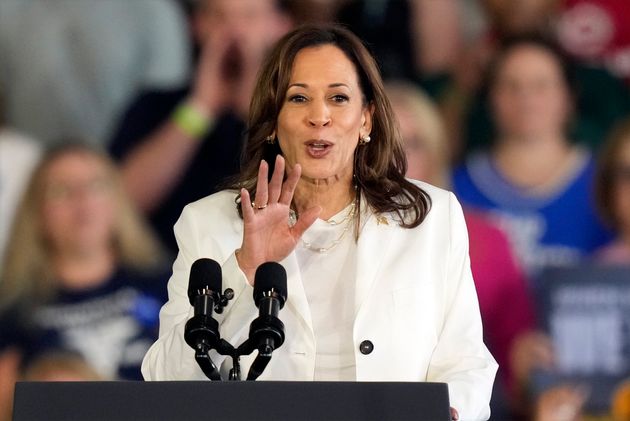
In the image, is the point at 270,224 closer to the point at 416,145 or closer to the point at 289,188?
the point at 289,188

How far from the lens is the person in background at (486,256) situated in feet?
21.6

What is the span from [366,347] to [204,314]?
52cm

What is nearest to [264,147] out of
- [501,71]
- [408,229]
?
[408,229]

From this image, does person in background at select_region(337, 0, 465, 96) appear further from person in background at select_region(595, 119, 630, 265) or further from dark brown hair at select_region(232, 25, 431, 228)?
dark brown hair at select_region(232, 25, 431, 228)

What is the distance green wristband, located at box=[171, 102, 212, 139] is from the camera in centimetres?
669

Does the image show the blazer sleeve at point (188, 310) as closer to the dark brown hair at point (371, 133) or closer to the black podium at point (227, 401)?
the dark brown hair at point (371, 133)

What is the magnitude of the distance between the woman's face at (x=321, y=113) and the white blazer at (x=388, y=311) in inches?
7.7

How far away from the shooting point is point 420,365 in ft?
10.3

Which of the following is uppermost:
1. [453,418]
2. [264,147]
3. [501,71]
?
[501,71]

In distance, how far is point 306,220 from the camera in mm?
3000

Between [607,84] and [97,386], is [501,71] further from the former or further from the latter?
[97,386]

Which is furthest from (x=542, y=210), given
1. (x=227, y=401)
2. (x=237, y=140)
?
(x=227, y=401)

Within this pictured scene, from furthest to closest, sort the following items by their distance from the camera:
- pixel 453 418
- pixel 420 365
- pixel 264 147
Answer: pixel 264 147 < pixel 420 365 < pixel 453 418

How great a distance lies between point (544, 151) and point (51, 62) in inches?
103
